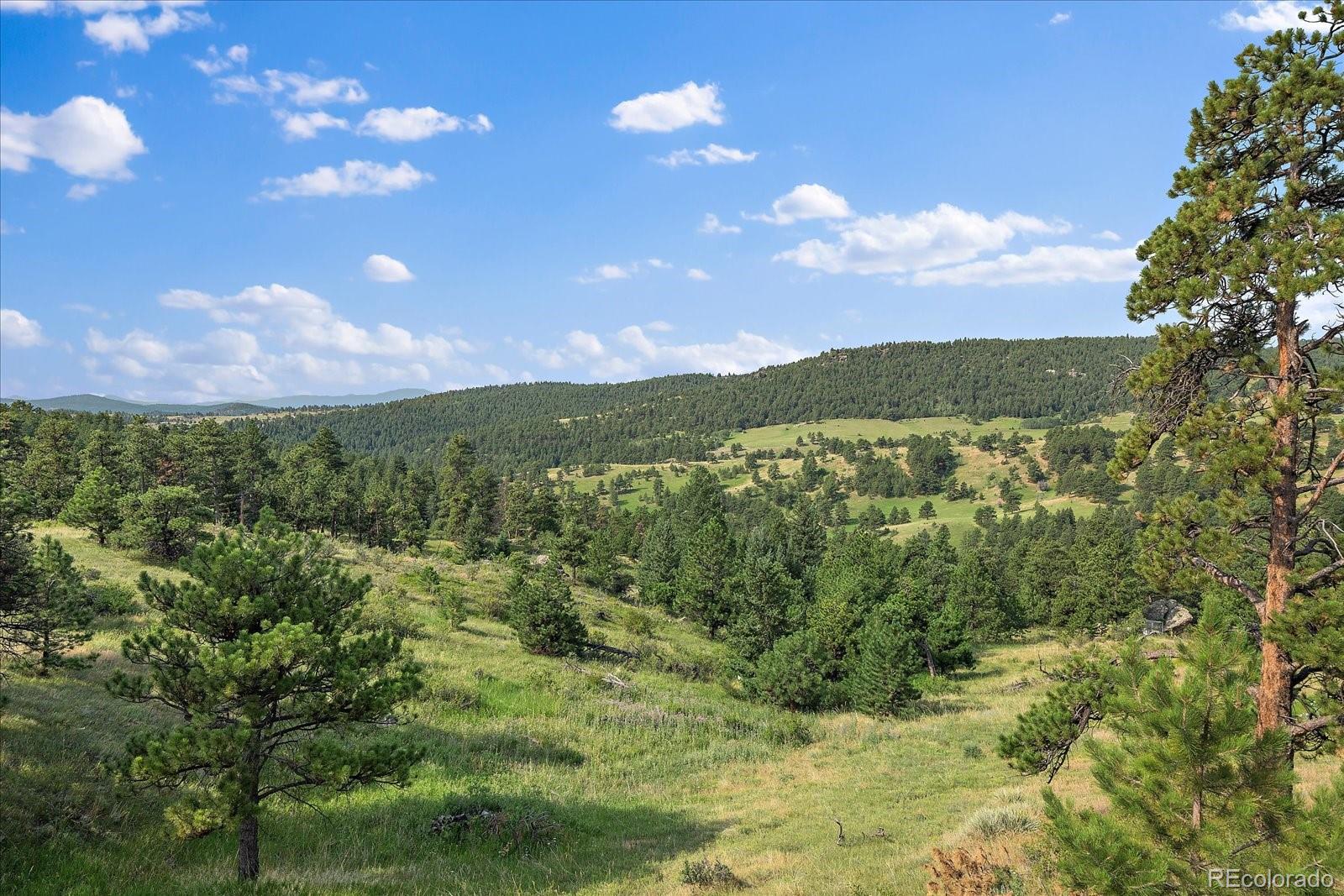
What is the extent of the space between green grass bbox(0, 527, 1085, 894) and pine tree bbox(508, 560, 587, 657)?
5.24 feet

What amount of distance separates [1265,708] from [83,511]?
161 feet

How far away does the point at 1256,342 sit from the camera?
802 cm

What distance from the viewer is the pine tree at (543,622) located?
3130 centimetres

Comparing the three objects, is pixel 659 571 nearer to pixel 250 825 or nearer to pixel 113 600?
pixel 113 600

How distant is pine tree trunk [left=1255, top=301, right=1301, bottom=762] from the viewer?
24.3 feet

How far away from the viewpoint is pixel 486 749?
19.4 m

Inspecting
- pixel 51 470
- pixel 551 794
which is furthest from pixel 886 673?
pixel 51 470

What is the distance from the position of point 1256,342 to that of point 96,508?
161 ft

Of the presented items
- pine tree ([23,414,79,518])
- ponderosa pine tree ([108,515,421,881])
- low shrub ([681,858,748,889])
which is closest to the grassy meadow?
pine tree ([23,414,79,518])

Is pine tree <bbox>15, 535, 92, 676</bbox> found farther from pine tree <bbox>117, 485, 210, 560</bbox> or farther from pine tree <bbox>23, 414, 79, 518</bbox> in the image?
pine tree <bbox>23, 414, 79, 518</bbox>

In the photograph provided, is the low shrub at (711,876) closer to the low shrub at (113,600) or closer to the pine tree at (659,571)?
the low shrub at (113,600)

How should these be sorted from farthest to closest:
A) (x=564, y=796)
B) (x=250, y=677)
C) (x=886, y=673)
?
(x=886, y=673) < (x=564, y=796) < (x=250, y=677)

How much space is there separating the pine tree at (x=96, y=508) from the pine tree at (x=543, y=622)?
978 inches

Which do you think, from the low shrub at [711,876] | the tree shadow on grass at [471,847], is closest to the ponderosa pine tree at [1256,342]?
the low shrub at [711,876]
